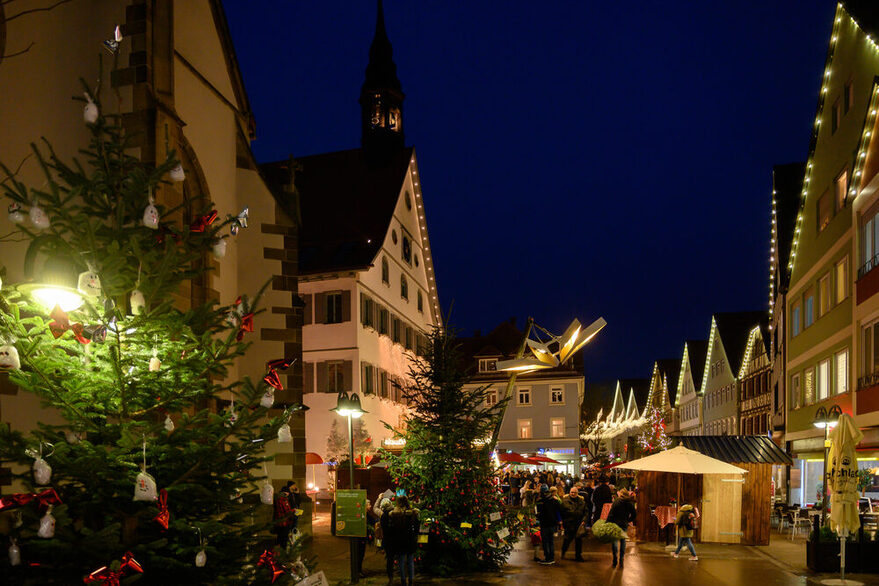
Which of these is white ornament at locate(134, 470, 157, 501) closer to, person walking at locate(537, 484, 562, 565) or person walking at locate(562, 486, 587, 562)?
person walking at locate(537, 484, 562, 565)

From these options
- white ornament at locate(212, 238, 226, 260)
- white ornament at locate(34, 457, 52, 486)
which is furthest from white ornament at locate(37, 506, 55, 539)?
white ornament at locate(212, 238, 226, 260)

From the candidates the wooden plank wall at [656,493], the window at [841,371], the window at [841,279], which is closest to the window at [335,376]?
the wooden plank wall at [656,493]

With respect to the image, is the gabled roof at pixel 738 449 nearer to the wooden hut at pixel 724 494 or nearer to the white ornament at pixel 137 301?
the wooden hut at pixel 724 494

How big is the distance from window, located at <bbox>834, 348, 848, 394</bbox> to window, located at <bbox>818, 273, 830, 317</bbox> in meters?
2.05

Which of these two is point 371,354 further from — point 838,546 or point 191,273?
point 191,273

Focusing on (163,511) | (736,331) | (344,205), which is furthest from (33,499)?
(736,331)

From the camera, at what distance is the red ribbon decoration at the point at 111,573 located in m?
5.80

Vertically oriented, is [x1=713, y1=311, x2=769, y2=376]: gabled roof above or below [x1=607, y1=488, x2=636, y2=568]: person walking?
above

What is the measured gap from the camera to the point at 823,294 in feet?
90.8

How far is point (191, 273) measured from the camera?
700 cm

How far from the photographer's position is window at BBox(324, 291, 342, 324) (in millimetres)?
35781

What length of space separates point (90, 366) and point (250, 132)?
42.9 feet

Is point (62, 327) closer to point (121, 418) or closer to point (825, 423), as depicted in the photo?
point (121, 418)

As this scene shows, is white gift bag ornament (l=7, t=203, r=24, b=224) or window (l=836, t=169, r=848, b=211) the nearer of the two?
white gift bag ornament (l=7, t=203, r=24, b=224)
